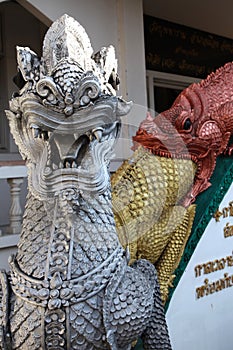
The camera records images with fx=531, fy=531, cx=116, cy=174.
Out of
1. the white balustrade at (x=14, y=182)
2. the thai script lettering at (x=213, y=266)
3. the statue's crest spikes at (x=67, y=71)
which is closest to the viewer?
the statue's crest spikes at (x=67, y=71)

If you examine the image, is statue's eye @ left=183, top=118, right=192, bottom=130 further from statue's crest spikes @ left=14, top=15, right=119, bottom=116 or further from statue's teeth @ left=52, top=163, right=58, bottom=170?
statue's teeth @ left=52, top=163, right=58, bottom=170

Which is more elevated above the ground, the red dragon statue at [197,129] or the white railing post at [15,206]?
the red dragon statue at [197,129]

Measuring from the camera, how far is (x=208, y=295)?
1965 millimetres

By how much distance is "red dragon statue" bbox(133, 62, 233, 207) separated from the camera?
5.89 ft

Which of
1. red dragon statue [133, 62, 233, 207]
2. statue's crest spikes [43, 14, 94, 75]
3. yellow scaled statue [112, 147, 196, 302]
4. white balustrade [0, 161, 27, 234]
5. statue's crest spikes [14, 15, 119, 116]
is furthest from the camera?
white balustrade [0, 161, 27, 234]

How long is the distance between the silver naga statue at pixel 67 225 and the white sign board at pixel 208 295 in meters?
0.73

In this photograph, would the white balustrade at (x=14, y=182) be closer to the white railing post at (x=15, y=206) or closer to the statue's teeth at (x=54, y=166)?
the white railing post at (x=15, y=206)

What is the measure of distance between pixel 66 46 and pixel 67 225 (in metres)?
0.38

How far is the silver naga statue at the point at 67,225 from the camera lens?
102 cm

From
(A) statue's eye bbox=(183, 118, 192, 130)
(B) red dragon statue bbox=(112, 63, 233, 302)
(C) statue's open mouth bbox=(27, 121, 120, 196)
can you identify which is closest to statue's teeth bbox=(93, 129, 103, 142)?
(C) statue's open mouth bbox=(27, 121, 120, 196)

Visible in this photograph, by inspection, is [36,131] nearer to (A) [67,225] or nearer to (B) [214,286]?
(A) [67,225]

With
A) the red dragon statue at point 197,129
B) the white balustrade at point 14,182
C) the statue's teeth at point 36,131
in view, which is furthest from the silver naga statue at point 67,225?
the white balustrade at point 14,182

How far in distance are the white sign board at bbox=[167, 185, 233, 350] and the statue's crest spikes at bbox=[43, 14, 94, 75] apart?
0.96 metres

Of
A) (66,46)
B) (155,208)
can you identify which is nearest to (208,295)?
(155,208)
